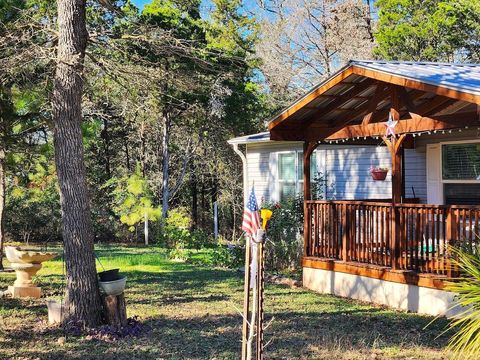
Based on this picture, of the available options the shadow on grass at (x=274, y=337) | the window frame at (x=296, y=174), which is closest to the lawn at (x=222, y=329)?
the shadow on grass at (x=274, y=337)

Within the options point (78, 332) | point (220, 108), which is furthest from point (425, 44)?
point (78, 332)

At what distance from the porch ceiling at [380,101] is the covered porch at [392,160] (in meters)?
0.02

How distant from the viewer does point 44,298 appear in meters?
8.90

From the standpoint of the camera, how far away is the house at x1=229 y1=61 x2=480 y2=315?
24.4 feet

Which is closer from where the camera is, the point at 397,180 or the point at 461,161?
the point at 397,180

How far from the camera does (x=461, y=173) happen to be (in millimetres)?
10375

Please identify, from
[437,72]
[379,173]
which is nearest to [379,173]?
[379,173]

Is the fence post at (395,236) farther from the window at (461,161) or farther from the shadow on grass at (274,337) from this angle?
the window at (461,161)

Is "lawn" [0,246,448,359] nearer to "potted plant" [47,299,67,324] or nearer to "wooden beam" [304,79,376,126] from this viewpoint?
"potted plant" [47,299,67,324]

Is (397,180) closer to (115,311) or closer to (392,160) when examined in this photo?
(392,160)

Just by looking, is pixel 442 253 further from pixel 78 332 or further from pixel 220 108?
pixel 220 108

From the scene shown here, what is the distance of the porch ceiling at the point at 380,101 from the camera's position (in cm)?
720

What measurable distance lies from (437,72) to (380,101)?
3.46 ft

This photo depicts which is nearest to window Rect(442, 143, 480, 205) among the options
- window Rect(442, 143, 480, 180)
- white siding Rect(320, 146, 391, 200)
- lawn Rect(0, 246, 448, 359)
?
window Rect(442, 143, 480, 180)
